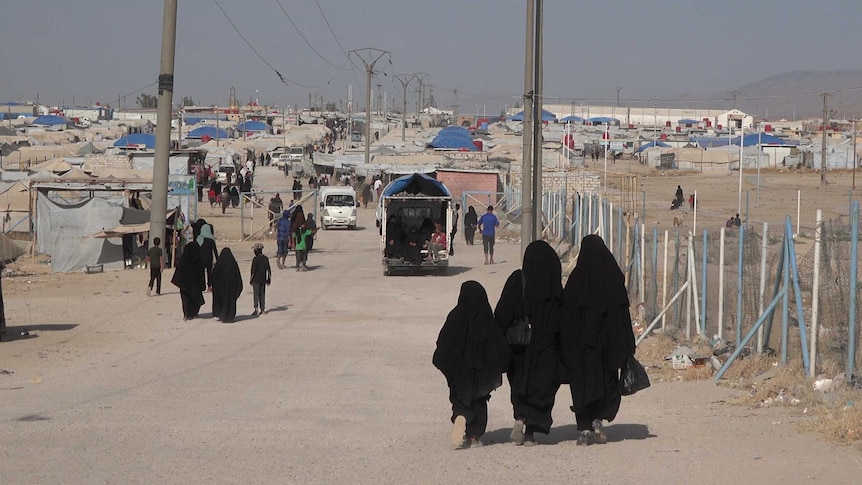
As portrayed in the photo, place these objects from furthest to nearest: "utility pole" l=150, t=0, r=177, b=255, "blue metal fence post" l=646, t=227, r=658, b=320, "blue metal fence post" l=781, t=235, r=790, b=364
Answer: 1. "utility pole" l=150, t=0, r=177, b=255
2. "blue metal fence post" l=646, t=227, r=658, b=320
3. "blue metal fence post" l=781, t=235, r=790, b=364

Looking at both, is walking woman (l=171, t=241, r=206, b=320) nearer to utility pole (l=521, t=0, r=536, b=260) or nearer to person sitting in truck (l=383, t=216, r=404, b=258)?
utility pole (l=521, t=0, r=536, b=260)

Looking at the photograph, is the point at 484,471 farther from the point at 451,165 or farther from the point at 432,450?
the point at 451,165

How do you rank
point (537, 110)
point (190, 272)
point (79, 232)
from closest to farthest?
point (190, 272) < point (537, 110) < point (79, 232)

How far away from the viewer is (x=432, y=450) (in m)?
8.17

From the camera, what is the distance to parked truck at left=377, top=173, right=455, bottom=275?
26.4m

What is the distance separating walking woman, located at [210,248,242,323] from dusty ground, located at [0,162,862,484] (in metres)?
0.31

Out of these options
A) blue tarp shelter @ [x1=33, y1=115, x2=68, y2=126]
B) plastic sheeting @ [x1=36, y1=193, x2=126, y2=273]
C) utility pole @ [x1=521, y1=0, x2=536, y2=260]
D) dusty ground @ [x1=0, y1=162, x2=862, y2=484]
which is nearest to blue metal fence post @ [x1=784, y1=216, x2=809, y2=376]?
dusty ground @ [x1=0, y1=162, x2=862, y2=484]

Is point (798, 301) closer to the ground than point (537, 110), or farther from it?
closer to the ground

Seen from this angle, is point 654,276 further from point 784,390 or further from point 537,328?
point 537,328

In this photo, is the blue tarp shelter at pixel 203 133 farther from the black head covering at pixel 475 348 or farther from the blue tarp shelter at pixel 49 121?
the black head covering at pixel 475 348

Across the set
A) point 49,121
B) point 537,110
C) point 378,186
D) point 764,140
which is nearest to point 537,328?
point 537,110

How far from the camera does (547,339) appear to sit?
26.6 ft

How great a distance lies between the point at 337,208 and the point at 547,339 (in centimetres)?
3431

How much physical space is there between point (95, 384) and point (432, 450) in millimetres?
5416
